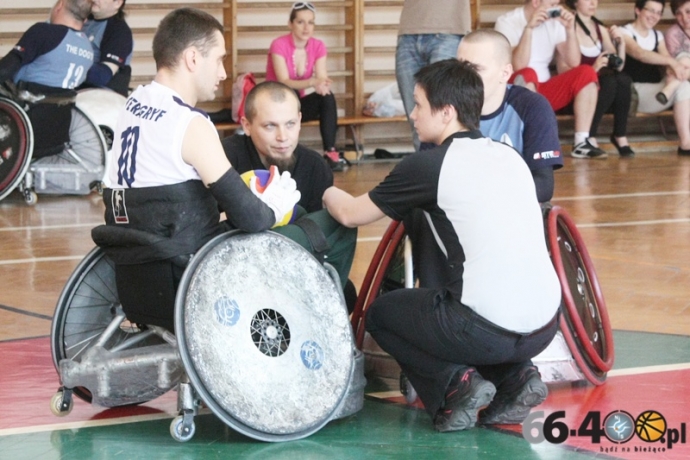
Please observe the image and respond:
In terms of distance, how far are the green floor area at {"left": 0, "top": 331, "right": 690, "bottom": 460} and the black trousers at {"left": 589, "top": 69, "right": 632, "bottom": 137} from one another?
7.42 meters

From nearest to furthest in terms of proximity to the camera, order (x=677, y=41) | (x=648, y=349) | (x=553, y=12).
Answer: (x=648, y=349) < (x=553, y=12) < (x=677, y=41)

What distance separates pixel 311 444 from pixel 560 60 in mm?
7692

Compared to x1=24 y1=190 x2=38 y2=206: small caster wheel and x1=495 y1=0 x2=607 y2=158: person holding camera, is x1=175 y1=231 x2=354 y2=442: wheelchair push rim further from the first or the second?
x1=495 y1=0 x2=607 y2=158: person holding camera

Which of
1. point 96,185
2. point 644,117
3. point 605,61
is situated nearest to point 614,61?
point 605,61

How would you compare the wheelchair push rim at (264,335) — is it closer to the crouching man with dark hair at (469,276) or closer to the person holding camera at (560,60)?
the crouching man with dark hair at (469,276)

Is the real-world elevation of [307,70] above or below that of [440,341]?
above

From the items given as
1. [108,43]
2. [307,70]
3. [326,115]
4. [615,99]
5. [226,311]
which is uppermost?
[108,43]

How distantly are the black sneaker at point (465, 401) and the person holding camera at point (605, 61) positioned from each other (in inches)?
293

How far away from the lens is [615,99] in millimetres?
10250

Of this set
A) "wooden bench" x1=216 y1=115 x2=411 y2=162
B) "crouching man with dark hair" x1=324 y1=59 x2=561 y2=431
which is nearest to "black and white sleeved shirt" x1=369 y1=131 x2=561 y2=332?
"crouching man with dark hair" x1=324 y1=59 x2=561 y2=431

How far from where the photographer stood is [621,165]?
9.48 meters

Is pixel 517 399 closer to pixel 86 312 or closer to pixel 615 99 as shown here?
pixel 86 312

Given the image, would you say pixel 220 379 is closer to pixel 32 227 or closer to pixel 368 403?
pixel 368 403

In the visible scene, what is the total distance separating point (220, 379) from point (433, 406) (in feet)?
2.17
